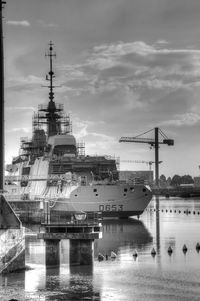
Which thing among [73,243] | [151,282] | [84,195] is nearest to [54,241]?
[73,243]

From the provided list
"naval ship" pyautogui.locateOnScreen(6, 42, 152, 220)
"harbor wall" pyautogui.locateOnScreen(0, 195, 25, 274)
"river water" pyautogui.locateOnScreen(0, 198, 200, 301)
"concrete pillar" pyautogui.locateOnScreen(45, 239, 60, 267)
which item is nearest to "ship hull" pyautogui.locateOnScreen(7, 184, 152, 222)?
"naval ship" pyautogui.locateOnScreen(6, 42, 152, 220)

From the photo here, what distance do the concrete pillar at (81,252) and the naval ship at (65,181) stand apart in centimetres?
5304

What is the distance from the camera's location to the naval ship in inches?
3903

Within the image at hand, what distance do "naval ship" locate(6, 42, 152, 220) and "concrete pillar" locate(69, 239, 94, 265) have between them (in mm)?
53044

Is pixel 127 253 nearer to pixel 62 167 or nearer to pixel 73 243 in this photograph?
pixel 73 243

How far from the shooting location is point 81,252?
44844mm

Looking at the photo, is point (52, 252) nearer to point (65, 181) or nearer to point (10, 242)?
point (10, 242)

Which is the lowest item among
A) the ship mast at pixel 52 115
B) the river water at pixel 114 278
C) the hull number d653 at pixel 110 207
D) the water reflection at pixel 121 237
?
the river water at pixel 114 278

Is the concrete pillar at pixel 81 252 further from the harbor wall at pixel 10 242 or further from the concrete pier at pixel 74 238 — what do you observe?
the harbor wall at pixel 10 242

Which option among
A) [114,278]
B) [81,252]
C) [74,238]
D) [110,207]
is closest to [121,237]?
[81,252]

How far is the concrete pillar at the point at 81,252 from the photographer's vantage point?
44531 mm

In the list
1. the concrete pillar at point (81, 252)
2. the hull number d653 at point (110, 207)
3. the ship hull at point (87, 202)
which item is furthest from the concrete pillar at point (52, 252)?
the hull number d653 at point (110, 207)

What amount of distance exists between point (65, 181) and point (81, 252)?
5733 centimetres

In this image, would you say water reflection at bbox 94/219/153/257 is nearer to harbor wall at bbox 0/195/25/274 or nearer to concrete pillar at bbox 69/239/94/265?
concrete pillar at bbox 69/239/94/265
